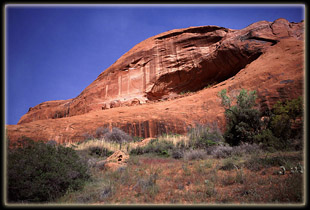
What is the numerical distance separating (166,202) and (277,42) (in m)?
22.3

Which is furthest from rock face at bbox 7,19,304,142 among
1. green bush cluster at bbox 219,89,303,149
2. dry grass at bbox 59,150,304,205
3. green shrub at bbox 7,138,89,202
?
dry grass at bbox 59,150,304,205

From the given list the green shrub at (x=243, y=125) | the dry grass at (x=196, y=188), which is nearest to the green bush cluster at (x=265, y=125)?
the green shrub at (x=243, y=125)

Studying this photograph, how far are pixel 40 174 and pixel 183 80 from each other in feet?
79.4

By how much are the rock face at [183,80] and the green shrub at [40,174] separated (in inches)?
296

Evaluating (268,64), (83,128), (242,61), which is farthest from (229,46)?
(83,128)

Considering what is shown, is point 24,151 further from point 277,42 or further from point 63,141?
point 277,42

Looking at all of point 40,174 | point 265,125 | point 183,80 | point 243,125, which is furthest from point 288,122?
point 183,80

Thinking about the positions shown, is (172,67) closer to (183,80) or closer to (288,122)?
(183,80)

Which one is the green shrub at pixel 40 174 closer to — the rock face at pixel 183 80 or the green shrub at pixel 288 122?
the rock face at pixel 183 80

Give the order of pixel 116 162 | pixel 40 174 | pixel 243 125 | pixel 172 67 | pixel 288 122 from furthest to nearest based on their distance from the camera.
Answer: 1. pixel 172 67
2. pixel 243 125
3. pixel 288 122
4. pixel 116 162
5. pixel 40 174

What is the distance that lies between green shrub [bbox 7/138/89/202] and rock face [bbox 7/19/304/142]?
7517 millimetres

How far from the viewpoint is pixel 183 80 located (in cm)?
2742

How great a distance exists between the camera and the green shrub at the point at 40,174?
4.49 meters

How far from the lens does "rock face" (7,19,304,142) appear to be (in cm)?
1402
